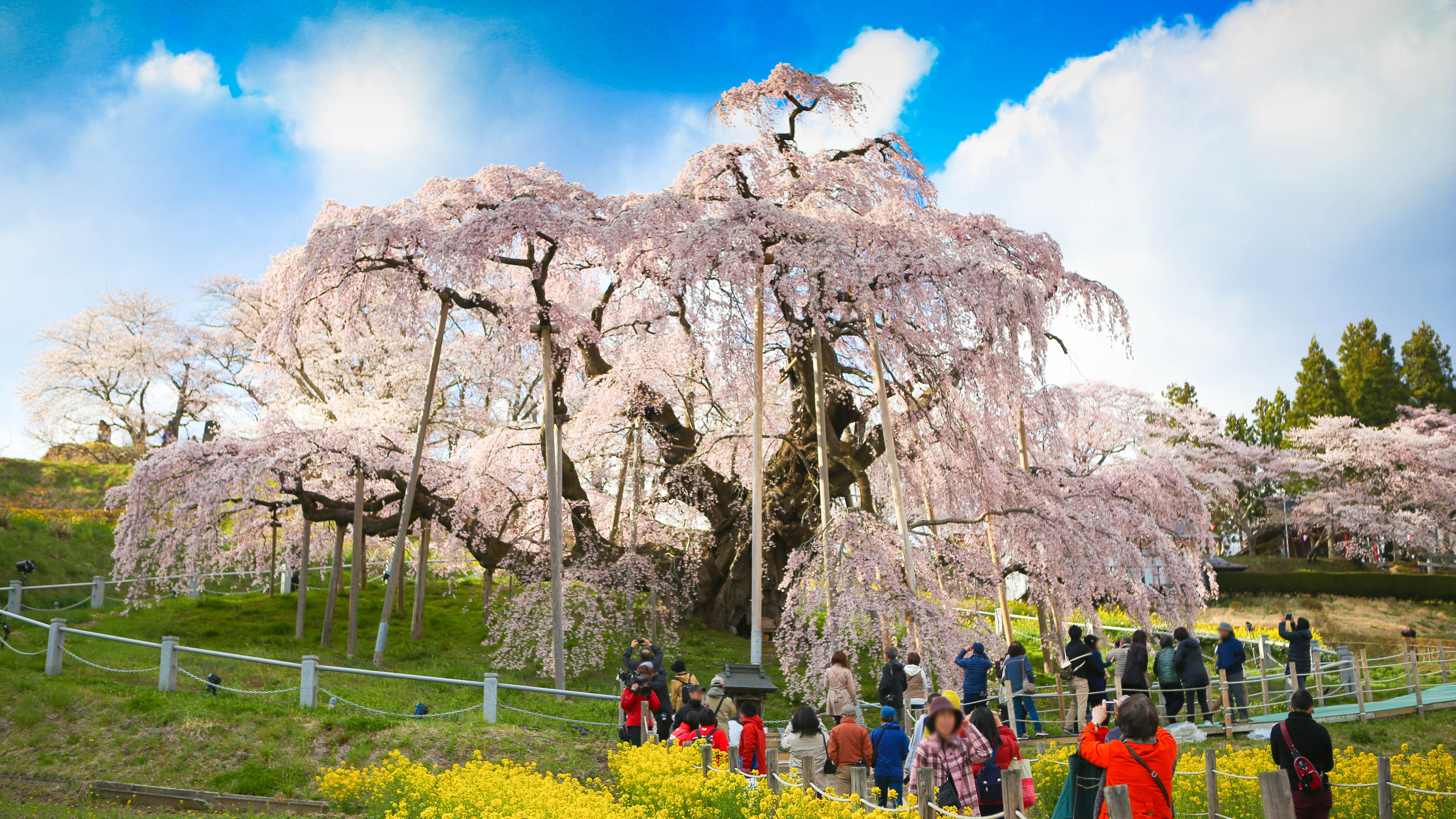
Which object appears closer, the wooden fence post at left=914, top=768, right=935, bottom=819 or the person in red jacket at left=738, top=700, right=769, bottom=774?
the wooden fence post at left=914, top=768, right=935, bottom=819

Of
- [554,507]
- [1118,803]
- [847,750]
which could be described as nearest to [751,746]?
[847,750]

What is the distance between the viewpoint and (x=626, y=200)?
57.9 ft

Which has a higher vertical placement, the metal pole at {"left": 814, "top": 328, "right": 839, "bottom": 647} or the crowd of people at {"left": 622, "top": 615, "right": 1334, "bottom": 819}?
the metal pole at {"left": 814, "top": 328, "right": 839, "bottom": 647}

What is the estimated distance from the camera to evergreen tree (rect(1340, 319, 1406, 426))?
4641cm

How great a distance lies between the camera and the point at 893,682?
10289 millimetres

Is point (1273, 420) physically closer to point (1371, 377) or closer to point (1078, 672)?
point (1371, 377)

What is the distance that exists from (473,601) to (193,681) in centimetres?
1074

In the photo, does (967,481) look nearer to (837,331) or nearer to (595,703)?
(837,331)

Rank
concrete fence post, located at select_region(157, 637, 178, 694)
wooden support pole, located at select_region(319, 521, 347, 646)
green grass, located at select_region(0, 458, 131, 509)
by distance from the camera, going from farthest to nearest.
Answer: green grass, located at select_region(0, 458, 131, 509) → wooden support pole, located at select_region(319, 521, 347, 646) → concrete fence post, located at select_region(157, 637, 178, 694)

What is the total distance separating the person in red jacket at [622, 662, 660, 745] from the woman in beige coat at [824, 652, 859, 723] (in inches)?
84.1

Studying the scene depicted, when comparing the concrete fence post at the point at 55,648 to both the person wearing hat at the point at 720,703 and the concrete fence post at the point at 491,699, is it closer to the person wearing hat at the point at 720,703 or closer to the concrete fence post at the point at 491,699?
the concrete fence post at the point at 491,699

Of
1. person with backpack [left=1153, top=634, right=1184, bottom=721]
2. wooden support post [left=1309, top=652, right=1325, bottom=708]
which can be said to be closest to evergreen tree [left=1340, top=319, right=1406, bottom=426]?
wooden support post [left=1309, top=652, right=1325, bottom=708]

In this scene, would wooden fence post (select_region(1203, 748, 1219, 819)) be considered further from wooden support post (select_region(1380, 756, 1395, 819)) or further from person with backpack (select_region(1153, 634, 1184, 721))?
person with backpack (select_region(1153, 634, 1184, 721))

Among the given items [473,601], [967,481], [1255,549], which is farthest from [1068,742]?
[1255,549]
